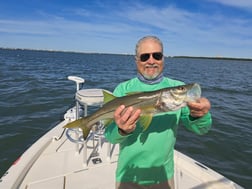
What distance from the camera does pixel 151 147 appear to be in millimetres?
2883

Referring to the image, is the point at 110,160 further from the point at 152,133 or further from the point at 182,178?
the point at 152,133

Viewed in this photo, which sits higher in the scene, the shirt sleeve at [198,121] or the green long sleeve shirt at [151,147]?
the shirt sleeve at [198,121]

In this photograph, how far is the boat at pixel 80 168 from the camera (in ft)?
14.9

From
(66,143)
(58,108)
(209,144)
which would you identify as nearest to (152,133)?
(66,143)

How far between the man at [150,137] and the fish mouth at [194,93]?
0.20 metres

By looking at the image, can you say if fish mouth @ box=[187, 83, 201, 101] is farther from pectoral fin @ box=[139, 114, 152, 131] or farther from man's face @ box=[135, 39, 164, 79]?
man's face @ box=[135, 39, 164, 79]

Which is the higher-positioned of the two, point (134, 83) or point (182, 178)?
point (134, 83)

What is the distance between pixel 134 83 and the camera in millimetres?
3158

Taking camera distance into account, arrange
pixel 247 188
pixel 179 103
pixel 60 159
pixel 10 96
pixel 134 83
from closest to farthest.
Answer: pixel 179 103
pixel 134 83
pixel 60 159
pixel 247 188
pixel 10 96

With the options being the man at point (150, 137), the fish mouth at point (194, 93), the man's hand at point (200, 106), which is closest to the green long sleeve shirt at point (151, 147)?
the man at point (150, 137)

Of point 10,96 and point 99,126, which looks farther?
point 10,96

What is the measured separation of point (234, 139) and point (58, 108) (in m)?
9.49

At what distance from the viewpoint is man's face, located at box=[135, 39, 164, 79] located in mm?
2984

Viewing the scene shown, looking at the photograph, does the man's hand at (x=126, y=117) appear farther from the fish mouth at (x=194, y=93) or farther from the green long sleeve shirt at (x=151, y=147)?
the fish mouth at (x=194, y=93)
